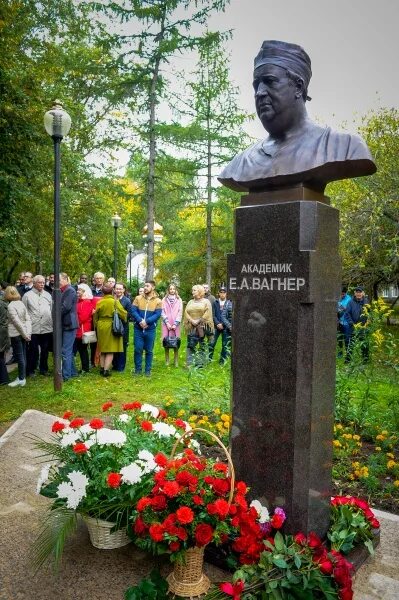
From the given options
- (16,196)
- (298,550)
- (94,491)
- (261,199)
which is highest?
(16,196)

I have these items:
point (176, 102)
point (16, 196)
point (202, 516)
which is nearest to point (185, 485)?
point (202, 516)

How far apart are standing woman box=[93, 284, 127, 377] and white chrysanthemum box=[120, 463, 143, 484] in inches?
267

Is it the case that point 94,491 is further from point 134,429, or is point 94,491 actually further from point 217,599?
point 217,599

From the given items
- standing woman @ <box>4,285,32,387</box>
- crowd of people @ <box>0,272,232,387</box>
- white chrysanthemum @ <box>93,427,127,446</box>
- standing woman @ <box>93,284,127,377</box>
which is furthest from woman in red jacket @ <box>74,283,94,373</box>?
white chrysanthemum @ <box>93,427,127,446</box>

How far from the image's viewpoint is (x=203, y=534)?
285 cm

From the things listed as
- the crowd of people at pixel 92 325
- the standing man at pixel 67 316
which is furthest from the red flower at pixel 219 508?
the standing man at pixel 67 316

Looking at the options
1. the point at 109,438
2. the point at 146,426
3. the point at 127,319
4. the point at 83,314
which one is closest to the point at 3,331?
the point at 83,314

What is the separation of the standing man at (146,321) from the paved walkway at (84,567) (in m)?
5.77

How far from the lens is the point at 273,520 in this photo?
10.6ft

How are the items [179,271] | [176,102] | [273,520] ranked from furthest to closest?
[179,271] → [176,102] → [273,520]

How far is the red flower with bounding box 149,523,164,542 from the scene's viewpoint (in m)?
2.81

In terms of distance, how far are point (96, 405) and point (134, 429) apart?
385 centimetres

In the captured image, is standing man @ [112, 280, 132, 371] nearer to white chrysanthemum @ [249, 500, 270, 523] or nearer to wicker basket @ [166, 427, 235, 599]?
white chrysanthemum @ [249, 500, 270, 523]

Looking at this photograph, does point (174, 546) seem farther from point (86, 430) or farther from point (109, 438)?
point (86, 430)
